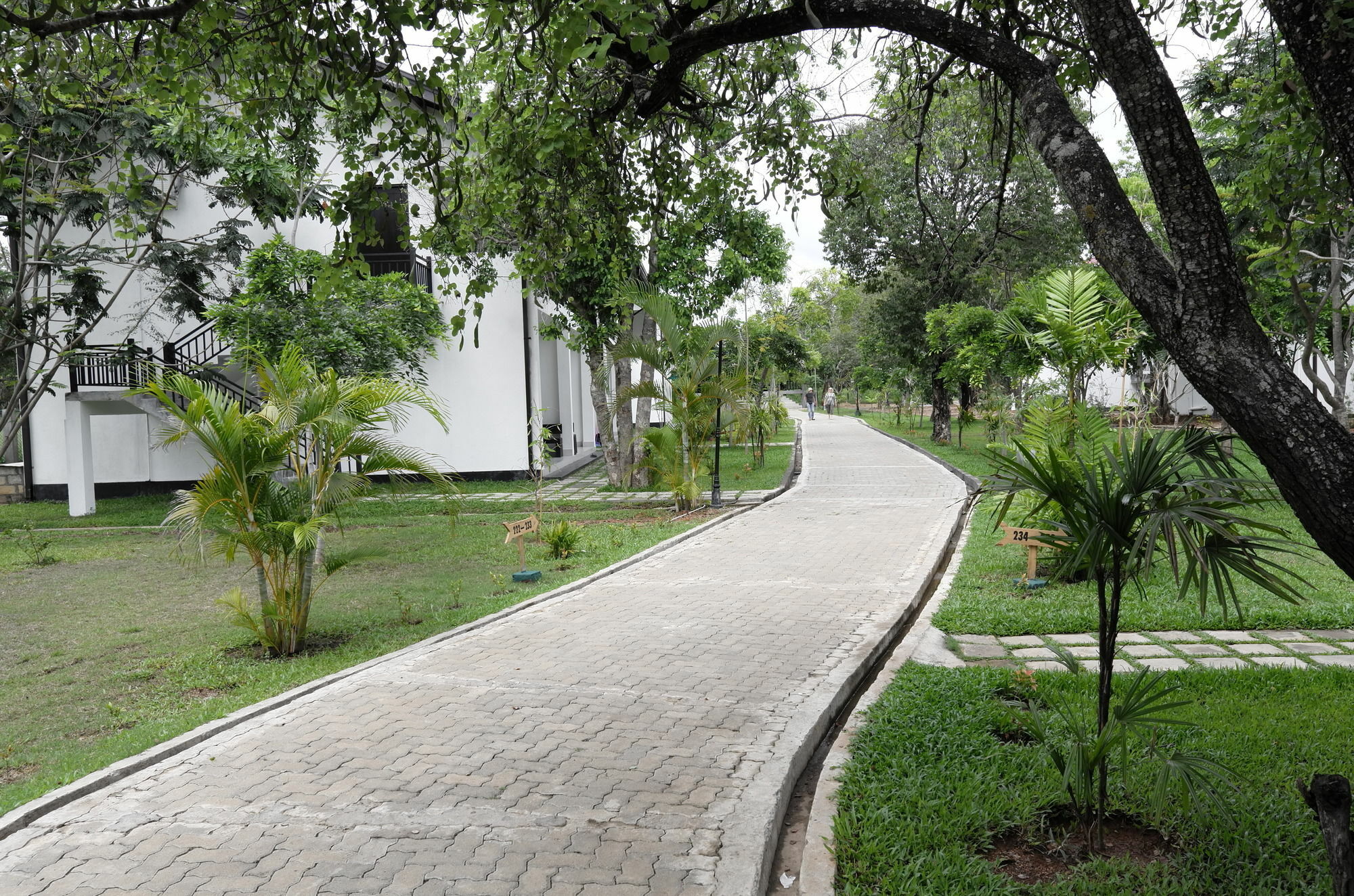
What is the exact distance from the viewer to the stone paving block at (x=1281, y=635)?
21.1 ft

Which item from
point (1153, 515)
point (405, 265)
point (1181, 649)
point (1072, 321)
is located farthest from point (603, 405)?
point (1153, 515)

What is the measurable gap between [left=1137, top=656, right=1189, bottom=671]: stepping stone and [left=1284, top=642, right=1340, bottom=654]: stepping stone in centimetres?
88

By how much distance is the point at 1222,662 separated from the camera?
5930 mm

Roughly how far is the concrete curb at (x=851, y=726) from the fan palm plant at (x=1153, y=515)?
847 mm

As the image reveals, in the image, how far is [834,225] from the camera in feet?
79.1

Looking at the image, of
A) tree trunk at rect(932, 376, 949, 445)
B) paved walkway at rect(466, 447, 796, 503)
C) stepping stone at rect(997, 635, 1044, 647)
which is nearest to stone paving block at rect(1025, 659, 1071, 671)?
stepping stone at rect(997, 635, 1044, 647)

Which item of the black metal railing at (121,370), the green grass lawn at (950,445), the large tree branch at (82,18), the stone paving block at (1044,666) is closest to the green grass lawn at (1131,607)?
the stone paving block at (1044,666)

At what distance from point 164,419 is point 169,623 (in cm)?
1086

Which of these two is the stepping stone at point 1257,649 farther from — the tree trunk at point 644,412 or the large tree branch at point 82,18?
the tree trunk at point 644,412

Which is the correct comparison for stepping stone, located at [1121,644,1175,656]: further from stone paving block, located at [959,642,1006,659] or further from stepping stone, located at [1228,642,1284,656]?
stone paving block, located at [959,642,1006,659]

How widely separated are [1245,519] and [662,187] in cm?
369

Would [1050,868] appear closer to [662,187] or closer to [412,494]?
[662,187]

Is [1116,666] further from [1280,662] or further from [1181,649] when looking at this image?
[1280,662]

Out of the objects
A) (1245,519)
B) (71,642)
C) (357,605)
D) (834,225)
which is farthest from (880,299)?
(1245,519)
